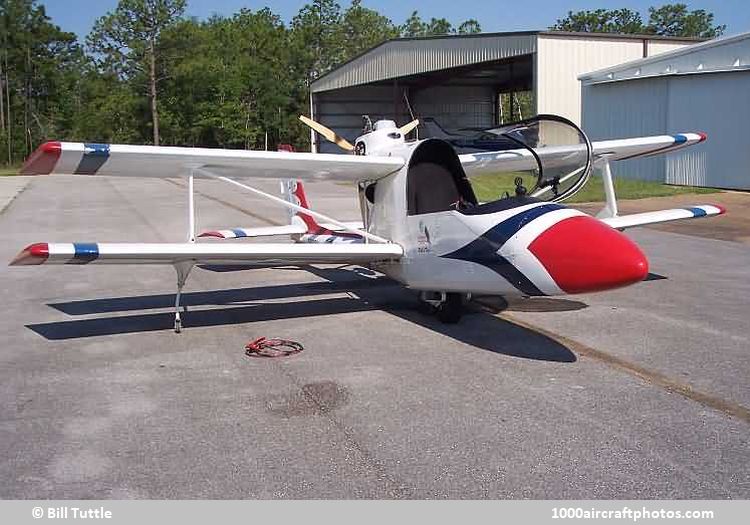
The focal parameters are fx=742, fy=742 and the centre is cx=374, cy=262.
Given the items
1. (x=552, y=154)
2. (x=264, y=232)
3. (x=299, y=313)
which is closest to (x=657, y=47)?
(x=264, y=232)

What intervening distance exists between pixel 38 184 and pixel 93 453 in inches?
1435

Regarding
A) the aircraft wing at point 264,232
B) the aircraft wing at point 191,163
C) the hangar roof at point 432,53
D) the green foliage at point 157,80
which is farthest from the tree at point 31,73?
the aircraft wing at point 191,163

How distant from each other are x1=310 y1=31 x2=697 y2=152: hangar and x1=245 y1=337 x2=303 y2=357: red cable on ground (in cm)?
323

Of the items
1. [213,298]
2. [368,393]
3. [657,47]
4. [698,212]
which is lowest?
[368,393]

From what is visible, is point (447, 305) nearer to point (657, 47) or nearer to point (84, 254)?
point (84, 254)

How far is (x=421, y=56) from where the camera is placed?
37.5 meters

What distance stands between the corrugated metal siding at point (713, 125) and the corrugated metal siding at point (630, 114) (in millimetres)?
559

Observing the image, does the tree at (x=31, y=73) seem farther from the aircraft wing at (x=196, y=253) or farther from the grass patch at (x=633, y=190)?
the aircraft wing at (x=196, y=253)

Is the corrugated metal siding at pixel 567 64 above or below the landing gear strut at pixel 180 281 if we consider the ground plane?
above

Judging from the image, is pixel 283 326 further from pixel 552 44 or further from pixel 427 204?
pixel 552 44

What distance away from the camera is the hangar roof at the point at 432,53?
101 feet

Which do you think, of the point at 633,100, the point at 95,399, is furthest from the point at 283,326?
the point at 633,100

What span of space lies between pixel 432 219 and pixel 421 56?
102ft

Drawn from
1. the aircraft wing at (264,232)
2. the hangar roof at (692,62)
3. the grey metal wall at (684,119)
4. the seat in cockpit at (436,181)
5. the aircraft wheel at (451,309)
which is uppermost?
the hangar roof at (692,62)
